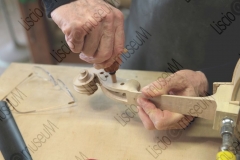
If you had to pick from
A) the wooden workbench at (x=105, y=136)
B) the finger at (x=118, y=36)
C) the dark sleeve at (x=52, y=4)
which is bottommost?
the wooden workbench at (x=105, y=136)

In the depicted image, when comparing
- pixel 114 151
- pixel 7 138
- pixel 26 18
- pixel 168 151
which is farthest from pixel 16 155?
pixel 26 18

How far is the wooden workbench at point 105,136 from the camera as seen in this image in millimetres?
596

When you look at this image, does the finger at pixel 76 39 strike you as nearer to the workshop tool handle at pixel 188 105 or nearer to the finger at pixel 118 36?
the finger at pixel 118 36

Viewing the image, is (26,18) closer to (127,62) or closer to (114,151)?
(127,62)

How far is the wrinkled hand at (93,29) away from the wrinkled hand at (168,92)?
0.10m

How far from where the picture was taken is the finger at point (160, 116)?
580 millimetres

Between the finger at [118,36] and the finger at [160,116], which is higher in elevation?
the finger at [118,36]

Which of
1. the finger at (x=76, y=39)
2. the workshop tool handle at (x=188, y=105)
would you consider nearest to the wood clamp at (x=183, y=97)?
the workshop tool handle at (x=188, y=105)

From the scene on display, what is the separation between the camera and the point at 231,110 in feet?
1.62

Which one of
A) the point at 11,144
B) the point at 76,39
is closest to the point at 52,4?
the point at 76,39

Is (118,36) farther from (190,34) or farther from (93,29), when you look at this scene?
(190,34)

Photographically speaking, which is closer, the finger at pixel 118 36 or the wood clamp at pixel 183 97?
the wood clamp at pixel 183 97

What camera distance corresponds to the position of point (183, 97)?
0.57m

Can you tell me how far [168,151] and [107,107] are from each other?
0.19 meters
